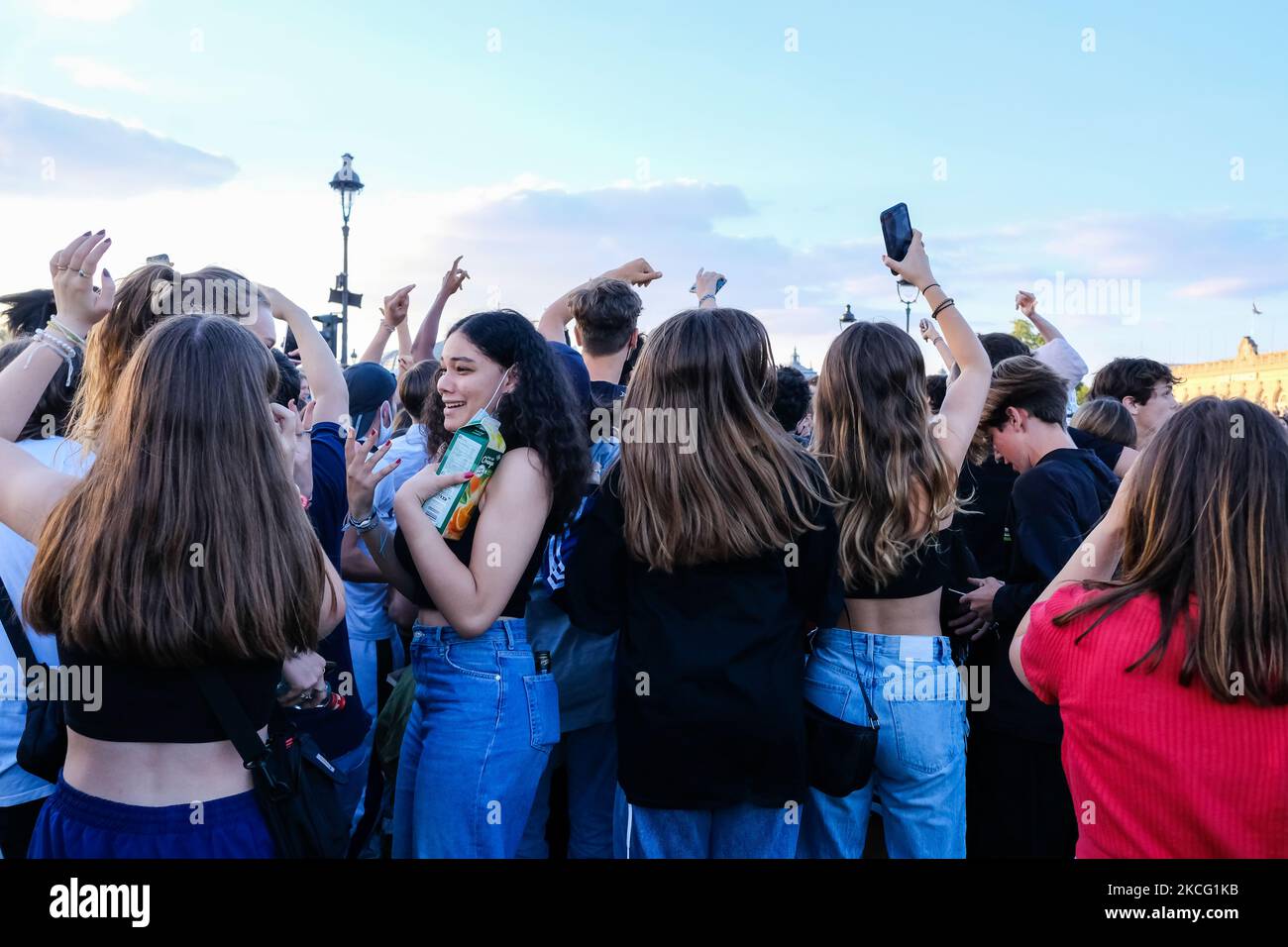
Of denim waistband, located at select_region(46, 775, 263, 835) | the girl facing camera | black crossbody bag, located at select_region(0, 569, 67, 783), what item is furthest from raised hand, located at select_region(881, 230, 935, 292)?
black crossbody bag, located at select_region(0, 569, 67, 783)

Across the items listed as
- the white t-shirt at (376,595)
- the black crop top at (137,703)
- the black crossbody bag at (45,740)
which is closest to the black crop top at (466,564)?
the black crop top at (137,703)

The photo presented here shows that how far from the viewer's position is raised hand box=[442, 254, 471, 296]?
496cm

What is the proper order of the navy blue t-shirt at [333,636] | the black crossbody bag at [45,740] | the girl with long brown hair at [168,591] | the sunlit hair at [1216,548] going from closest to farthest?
the sunlit hair at [1216,548] < the girl with long brown hair at [168,591] < the black crossbody bag at [45,740] < the navy blue t-shirt at [333,636]

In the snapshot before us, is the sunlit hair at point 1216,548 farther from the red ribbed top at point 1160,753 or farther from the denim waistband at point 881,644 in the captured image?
the denim waistband at point 881,644

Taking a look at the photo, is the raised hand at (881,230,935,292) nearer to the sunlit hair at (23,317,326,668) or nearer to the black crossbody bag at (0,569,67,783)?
the sunlit hair at (23,317,326,668)

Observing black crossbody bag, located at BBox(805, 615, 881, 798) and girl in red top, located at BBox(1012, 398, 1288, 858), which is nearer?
girl in red top, located at BBox(1012, 398, 1288, 858)

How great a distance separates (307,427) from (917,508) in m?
1.92

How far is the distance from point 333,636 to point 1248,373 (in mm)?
52312

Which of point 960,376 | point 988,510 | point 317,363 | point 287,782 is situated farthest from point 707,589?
point 988,510

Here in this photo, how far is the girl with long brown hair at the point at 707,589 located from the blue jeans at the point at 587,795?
55 centimetres

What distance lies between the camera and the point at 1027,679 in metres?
2.10

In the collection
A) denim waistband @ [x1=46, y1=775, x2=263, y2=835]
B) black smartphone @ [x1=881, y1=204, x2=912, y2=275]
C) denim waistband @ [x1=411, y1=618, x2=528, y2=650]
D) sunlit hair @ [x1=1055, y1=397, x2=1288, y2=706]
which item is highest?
black smartphone @ [x1=881, y1=204, x2=912, y2=275]

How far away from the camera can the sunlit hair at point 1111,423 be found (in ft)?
15.5

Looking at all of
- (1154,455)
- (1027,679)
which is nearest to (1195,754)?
(1027,679)
